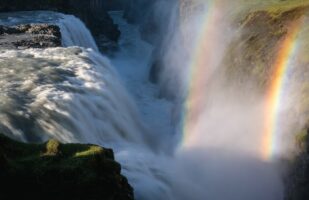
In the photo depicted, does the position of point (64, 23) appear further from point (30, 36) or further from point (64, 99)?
point (64, 99)

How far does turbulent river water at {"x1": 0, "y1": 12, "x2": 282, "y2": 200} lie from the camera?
1623 cm

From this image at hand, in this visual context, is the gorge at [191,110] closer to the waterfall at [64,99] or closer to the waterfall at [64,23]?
the waterfall at [64,99]

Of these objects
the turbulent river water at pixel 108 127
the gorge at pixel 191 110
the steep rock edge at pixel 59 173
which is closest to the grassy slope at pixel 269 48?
the gorge at pixel 191 110

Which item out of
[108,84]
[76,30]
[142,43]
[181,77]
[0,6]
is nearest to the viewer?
[108,84]

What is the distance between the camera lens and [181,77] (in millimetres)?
33406

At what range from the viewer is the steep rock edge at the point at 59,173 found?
32.4ft

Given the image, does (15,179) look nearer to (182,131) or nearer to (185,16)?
(182,131)

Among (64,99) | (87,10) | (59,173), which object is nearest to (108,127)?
(64,99)

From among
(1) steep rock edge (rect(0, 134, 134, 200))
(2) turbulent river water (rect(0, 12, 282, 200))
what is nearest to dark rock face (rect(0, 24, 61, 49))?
(2) turbulent river water (rect(0, 12, 282, 200))

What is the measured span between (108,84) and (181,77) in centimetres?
1024

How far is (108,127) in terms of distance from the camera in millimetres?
19766

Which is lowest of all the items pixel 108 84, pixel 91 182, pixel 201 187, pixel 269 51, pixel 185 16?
pixel 201 187

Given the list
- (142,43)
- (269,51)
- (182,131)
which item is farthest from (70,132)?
(142,43)

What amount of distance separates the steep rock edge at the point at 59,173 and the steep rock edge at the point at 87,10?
137ft
